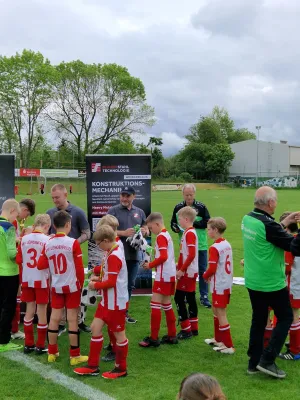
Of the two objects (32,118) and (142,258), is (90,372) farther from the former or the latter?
(32,118)

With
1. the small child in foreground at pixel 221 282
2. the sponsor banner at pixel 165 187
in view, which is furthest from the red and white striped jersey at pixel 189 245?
the sponsor banner at pixel 165 187

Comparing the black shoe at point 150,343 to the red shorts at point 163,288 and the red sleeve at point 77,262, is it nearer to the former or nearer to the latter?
the red shorts at point 163,288

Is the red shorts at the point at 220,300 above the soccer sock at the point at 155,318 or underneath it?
above

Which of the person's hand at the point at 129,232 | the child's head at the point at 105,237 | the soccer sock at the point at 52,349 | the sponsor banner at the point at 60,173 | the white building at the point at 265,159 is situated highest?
the white building at the point at 265,159

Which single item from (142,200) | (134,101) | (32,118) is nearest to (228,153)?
(134,101)

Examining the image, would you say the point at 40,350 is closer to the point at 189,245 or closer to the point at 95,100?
the point at 189,245

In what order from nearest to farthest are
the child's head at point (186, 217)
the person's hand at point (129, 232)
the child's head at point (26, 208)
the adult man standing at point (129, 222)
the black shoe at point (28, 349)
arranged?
the black shoe at point (28, 349), the child's head at point (186, 217), the child's head at point (26, 208), the person's hand at point (129, 232), the adult man standing at point (129, 222)

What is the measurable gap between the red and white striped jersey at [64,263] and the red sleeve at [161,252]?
1005 mm

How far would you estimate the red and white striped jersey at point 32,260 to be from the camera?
5.27m

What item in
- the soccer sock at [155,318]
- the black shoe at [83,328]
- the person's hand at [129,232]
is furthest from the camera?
the person's hand at [129,232]

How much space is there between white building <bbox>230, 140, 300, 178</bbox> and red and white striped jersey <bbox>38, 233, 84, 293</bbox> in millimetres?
77519

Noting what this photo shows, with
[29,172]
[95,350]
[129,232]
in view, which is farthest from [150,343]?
[29,172]

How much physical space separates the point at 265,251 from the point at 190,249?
1337 mm

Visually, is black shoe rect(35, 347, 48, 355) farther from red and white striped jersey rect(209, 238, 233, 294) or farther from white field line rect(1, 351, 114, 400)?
red and white striped jersey rect(209, 238, 233, 294)
